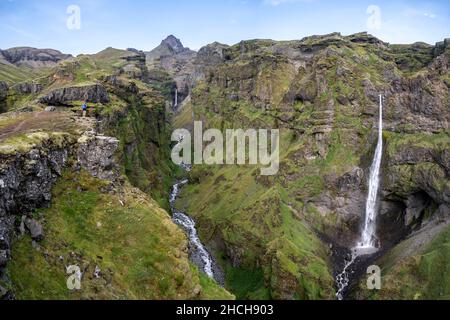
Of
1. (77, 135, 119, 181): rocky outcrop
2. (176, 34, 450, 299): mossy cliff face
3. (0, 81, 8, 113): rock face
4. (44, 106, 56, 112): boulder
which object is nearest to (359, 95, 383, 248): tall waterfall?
(176, 34, 450, 299): mossy cliff face

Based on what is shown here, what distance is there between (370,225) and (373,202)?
8.73 m

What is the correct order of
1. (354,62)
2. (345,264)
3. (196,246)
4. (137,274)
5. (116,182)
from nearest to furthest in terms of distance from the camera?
(137,274)
(116,182)
(345,264)
(196,246)
(354,62)

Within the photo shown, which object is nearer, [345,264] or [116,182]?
[116,182]

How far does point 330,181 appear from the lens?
15838 cm

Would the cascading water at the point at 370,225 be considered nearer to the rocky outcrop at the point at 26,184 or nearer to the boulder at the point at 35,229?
the rocky outcrop at the point at 26,184

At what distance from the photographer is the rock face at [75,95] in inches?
4660

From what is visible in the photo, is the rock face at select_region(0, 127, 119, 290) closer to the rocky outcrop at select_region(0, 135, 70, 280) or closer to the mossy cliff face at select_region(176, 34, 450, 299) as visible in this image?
the rocky outcrop at select_region(0, 135, 70, 280)

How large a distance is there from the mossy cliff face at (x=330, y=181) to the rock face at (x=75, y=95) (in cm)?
6012

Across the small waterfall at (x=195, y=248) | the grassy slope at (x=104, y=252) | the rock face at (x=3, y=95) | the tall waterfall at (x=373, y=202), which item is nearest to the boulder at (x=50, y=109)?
the grassy slope at (x=104, y=252)

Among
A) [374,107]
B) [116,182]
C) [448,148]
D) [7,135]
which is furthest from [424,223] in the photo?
[7,135]

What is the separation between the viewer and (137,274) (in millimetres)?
67438
